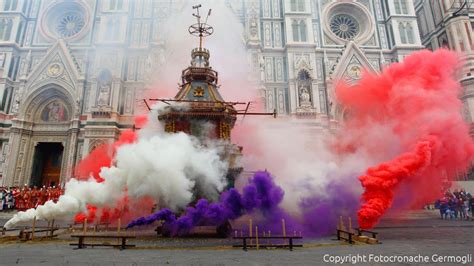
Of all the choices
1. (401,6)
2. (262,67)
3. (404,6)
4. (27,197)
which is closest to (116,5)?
(262,67)

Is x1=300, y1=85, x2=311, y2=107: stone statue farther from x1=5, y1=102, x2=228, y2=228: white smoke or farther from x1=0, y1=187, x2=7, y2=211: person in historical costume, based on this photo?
x1=0, y1=187, x2=7, y2=211: person in historical costume

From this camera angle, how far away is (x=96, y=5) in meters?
33.9

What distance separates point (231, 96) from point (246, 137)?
16.3ft

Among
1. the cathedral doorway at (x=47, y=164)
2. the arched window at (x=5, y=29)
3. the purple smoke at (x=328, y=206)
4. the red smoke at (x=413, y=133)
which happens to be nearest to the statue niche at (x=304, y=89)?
the red smoke at (x=413, y=133)

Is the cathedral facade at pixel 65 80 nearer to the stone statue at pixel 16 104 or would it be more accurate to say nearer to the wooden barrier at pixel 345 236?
the stone statue at pixel 16 104

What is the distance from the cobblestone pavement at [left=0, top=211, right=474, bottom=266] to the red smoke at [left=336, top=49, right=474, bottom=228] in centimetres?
207

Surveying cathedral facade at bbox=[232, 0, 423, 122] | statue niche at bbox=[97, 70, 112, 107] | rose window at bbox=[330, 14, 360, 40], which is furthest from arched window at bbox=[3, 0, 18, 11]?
Answer: rose window at bbox=[330, 14, 360, 40]

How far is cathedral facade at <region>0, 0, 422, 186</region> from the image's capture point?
28469 mm

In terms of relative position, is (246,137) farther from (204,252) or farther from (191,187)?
(204,252)

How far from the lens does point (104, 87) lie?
2911 cm

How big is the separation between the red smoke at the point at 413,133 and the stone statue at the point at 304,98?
13130 mm

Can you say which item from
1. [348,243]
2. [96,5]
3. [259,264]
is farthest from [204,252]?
[96,5]

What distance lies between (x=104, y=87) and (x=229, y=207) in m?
23.4

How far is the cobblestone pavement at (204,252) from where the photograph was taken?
24.3 ft
